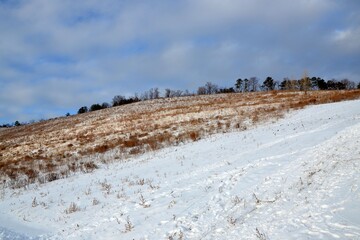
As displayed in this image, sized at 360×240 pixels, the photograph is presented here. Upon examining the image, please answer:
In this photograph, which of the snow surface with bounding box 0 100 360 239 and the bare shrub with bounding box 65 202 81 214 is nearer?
the snow surface with bounding box 0 100 360 239

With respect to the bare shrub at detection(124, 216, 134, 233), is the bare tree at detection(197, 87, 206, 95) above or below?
above

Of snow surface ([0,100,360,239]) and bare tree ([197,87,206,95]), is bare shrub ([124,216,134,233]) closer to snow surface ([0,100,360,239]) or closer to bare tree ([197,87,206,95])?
snow surface ([0,100,360,239])

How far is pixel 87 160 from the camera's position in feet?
80.7

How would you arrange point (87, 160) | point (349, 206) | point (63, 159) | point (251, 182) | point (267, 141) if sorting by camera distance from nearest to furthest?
point (349, 206), point (251, 182), point (267, 141), point (87, 160), point (63, 159)

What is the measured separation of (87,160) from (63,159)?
373cm

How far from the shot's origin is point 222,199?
30.3ft

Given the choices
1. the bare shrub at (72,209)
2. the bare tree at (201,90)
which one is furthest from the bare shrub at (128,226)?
the bare tree at (201,90)

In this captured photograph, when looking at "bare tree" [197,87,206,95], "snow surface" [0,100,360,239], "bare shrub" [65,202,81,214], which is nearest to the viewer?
"snow surface" [0,100,360,239]

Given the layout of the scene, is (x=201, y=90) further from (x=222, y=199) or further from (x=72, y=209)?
(x=222, y=199)

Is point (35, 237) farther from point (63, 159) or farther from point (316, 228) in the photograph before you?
point (63, 159)

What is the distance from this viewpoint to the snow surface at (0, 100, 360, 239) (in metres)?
6.64

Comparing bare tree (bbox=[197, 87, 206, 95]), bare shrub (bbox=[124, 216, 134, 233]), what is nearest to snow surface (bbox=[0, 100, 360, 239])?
bare shrub (bbox=[124, 216, 134, 233])

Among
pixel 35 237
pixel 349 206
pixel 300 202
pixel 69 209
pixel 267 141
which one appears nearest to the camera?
pixel 349 206

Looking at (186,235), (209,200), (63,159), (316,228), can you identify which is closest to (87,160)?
(63,159)
